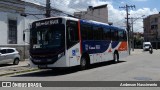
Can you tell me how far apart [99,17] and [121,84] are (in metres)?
61.6

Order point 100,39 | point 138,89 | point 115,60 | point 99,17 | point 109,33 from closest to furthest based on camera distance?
1. point 138,89
2. point 100,39
3. point 109,33
4. point 115,60
5. point 99,17

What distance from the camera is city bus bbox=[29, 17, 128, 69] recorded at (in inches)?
714

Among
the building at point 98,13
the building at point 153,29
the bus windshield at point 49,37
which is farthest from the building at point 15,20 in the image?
the building at point 153,29

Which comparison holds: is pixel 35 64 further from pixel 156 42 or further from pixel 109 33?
pixel 156 42

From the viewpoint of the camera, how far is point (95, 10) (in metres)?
75.4

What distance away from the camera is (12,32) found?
34.0 metres

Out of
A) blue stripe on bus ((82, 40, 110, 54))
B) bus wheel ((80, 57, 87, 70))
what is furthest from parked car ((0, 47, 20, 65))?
bus wheel ((80, 57, 87, 70))

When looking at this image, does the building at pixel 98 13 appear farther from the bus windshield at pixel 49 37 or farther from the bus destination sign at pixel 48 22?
the bus windshield at pixel 49 37

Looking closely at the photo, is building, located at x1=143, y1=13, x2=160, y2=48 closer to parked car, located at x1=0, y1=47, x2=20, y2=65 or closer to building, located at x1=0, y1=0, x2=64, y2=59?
building, located at x1=0, y1=0, x2=64, y2=59

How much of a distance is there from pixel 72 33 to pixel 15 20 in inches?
656

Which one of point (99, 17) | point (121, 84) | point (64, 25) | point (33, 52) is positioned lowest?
point (121, 84)

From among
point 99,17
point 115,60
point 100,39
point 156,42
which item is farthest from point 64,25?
point 156,42

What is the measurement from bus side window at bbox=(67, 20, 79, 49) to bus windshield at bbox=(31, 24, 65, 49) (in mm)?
442

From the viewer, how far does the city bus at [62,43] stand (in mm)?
18125
